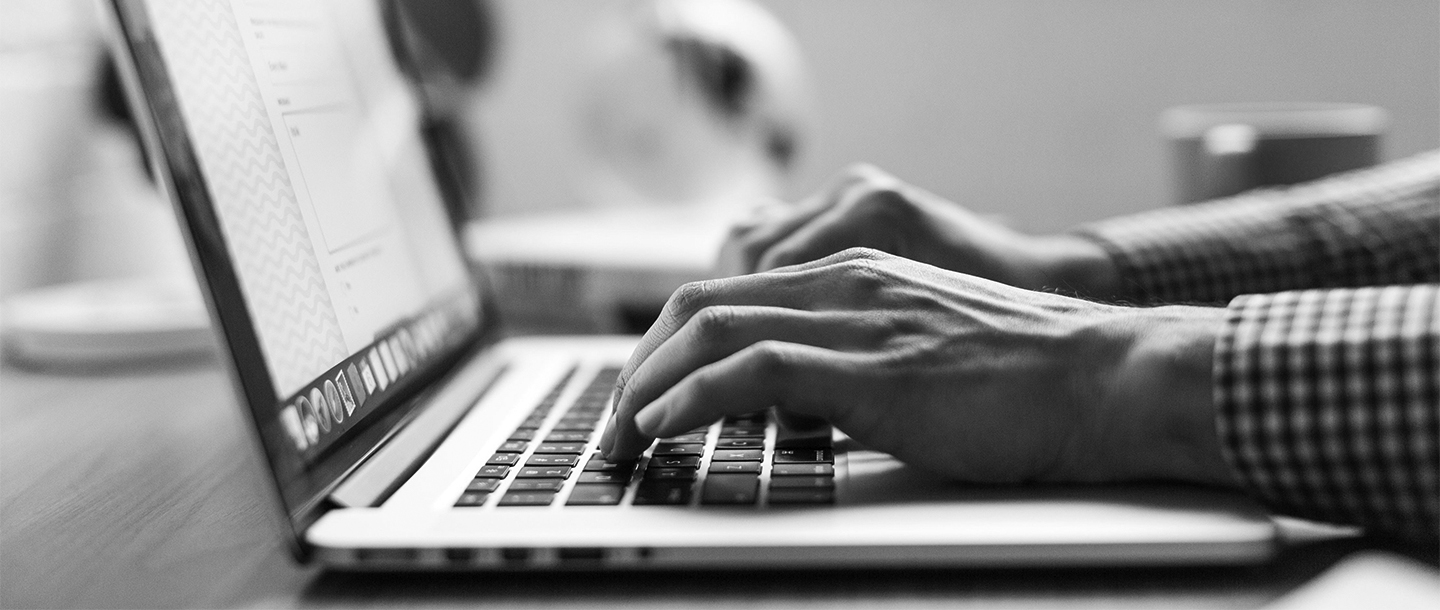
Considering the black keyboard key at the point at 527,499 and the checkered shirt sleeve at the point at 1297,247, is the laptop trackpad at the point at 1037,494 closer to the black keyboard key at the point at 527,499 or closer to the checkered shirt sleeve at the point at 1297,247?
the black keyboard key at the point at 527,499

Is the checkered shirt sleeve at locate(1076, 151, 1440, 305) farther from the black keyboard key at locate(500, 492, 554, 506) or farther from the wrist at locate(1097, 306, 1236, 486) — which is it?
the black keyboard key at locate(500, 492, 554, 506)

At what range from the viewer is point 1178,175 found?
1018 mm

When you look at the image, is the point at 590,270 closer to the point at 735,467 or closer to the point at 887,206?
the point at 887,206

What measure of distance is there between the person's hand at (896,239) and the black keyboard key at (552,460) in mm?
205

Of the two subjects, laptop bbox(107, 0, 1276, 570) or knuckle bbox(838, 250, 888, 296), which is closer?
laptop bbox(107, 0, 1276, 570)

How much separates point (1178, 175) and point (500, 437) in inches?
30.3

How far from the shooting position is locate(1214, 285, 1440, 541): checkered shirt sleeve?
0.36 metres

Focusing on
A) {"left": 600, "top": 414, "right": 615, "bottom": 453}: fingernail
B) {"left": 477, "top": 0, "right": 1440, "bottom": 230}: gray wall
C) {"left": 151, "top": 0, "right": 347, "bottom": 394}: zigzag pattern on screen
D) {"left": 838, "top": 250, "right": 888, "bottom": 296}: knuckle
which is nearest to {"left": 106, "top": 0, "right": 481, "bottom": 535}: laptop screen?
{"left": 151, "top": 0, "right": 347, "bottom": 394}: zigzag pattern on screen

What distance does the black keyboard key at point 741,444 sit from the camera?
1.46ft

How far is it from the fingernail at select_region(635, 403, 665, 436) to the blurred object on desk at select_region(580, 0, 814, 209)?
0.74 m

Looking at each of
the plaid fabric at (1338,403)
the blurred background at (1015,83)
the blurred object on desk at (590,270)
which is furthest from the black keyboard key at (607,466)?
the blurred background at (1015,83)

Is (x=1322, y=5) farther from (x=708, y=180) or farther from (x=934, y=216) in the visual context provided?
(x=934, y=216)

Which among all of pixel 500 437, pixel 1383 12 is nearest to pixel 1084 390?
pixel 500 437

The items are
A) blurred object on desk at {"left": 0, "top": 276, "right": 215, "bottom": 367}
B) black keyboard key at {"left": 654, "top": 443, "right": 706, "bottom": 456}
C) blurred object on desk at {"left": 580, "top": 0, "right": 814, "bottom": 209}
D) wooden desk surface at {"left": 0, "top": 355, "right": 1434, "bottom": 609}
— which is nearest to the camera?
wooden desk surface at {"left": 0, "top": 355, "right": 1434, "bottom": 609}
